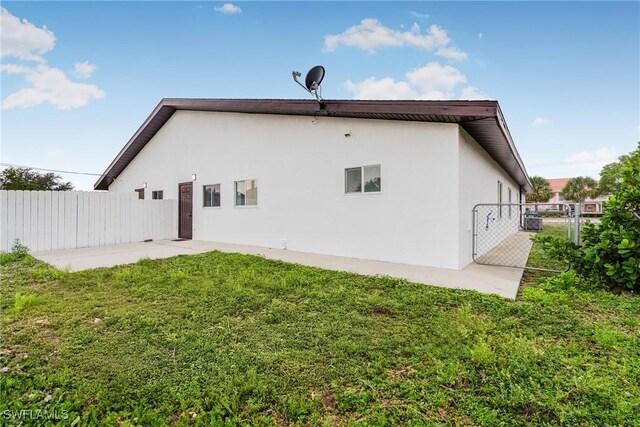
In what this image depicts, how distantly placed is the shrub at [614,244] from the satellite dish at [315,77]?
5.05m

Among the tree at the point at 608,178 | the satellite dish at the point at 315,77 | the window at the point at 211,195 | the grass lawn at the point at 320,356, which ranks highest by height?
the tree at the point at 608,178

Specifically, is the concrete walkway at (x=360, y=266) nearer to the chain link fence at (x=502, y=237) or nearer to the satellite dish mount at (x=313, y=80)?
the chain link fence at (x=502, y=237)

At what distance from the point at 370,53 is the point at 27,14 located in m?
9.45

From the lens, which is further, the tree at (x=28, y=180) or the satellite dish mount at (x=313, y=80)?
the tree at (x=28, y=180)

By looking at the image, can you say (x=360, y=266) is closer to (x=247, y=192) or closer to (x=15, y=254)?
(x=247, y=192)

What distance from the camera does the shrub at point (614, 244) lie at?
165 inches

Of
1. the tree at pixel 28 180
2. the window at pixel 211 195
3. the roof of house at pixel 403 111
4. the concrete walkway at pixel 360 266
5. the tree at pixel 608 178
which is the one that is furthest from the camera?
the tree at pixel 608 178

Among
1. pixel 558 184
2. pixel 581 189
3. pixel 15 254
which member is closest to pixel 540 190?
pixel 581 189

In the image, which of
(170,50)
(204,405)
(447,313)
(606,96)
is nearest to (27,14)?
(170,50)

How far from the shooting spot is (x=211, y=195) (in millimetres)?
10914

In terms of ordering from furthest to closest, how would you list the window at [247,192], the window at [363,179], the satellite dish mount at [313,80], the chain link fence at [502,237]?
the window at [247,192] → the window at [363,179] → the satellite dish mount at [313,80] → the chain link fence at [502,237]

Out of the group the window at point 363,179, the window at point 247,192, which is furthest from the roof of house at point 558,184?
the window at point 247,192

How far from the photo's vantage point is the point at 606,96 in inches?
525

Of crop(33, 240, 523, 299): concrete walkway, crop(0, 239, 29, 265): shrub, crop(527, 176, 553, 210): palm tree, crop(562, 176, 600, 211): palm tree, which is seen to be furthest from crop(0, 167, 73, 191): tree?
crop(562, 176, 600, 211): palm tree
